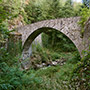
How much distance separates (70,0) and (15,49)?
1130cm

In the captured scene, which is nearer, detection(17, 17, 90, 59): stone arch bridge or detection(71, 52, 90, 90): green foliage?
detection(71, 52, 90, 90): green foliage

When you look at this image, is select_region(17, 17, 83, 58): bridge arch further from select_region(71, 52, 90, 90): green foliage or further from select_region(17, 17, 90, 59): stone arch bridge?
select_region(71, 52, 90, 90): green foliage

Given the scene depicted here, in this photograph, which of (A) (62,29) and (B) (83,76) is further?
(A) (62,29)

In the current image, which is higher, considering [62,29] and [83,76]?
[62,29]

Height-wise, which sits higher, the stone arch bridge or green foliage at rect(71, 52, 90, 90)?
the stone arch bridge

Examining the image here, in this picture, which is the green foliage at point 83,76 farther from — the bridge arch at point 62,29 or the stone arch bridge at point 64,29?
the bridge arch at point 62,29

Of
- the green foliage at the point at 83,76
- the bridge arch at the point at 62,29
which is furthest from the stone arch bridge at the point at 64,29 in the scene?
the green foliage at the point at 83,76

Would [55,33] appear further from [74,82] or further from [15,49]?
[74,82]

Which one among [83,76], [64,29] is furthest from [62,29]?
[83,76]

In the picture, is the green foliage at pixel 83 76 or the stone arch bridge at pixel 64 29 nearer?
the green foliage at pixel 83 76

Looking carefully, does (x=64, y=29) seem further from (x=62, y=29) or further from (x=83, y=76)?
(x=83, y=76)

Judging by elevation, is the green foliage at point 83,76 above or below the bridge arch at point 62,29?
below

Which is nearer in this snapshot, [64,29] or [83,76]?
[83,76]

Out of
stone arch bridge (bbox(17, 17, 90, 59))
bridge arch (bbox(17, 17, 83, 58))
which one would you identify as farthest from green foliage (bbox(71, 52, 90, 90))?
bridge arch (bbox(17, 17, 83, 58))
